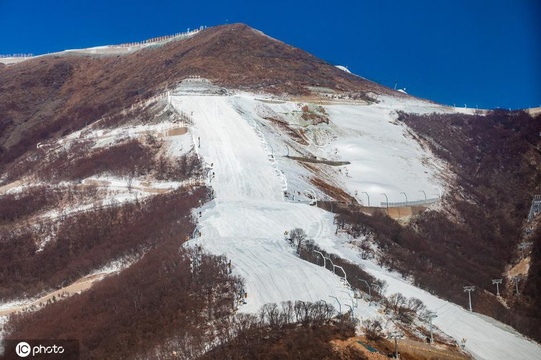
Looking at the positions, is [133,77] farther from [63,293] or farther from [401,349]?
[401,349]

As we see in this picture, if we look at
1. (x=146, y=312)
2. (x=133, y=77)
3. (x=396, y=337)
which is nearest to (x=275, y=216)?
(x=146, y=312)

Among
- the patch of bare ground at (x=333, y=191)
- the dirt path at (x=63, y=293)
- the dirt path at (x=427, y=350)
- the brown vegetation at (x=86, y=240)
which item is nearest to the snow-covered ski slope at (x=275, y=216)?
the patch of bare ground at (x=333, y=191)

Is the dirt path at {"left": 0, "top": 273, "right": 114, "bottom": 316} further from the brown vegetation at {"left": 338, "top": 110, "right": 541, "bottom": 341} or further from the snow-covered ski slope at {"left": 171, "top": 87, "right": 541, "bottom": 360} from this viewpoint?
the brown vegetation at {"left": 338, "top": 110, "right": 541, "bottom": 341}

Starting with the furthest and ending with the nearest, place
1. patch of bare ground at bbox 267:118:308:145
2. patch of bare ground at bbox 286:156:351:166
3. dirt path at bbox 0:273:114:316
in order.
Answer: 1. patch of bare ground at bbox 267:118:308:145
2. patch of bare ground at bbox 286:156:351:166
3. dirt path at bbox 0:273:114:316

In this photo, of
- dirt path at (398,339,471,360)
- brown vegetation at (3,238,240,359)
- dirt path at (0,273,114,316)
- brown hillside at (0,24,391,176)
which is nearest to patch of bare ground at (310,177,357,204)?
brown vegetation at (3,238,240,359)

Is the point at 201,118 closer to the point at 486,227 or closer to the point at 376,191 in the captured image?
the point at 376,191

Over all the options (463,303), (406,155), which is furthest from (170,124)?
(463,303)
